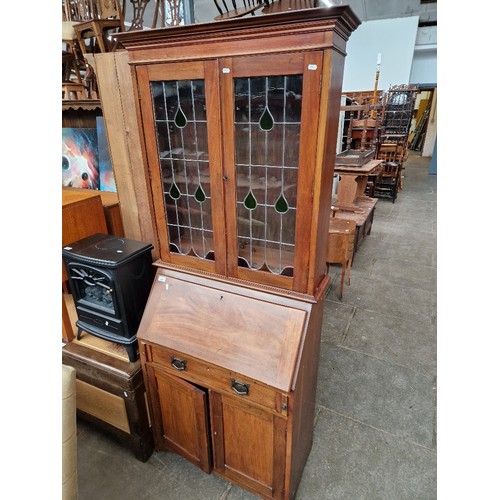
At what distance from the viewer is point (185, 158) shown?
1396mm

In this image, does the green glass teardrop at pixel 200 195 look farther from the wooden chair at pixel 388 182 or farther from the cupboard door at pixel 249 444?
the wooden chair at pixel 388 182

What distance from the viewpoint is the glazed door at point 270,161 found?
1.07 m

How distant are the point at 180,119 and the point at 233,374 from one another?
1.06 m

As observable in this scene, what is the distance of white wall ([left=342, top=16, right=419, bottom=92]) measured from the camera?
8.21 m

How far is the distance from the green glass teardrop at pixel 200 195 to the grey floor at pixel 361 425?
4.71ft

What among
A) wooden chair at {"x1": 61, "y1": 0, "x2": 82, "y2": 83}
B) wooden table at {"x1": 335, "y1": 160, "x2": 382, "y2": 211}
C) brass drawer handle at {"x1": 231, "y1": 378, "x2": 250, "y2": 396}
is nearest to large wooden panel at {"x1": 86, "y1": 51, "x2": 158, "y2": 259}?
brass drawer handle at {"x1": 231, "y1": 378, "x2": 250, "y2": 396}

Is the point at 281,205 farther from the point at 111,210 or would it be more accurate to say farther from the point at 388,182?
the point at 388,182

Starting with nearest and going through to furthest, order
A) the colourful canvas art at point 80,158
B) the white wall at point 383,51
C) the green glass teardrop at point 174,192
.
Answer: the green glass teardrop at point 174,192
the colourful canvas art at point 80,158
the white wall at point 383,51

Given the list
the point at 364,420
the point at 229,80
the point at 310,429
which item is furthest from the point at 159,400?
the point at 229,80

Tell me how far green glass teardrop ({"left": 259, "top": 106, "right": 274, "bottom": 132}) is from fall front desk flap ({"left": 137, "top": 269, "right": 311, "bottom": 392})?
2.15 ft

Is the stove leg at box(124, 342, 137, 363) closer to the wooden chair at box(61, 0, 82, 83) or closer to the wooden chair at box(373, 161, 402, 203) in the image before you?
the wooden chair at box(61, 0, 82, 83)

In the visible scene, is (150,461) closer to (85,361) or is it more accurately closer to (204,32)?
(85,361)

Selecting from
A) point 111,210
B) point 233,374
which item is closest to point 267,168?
point 233,374

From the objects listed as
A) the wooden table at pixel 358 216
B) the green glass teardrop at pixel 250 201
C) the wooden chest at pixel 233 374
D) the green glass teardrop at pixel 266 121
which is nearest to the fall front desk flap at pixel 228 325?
the wooden chest at pixel 233 374
